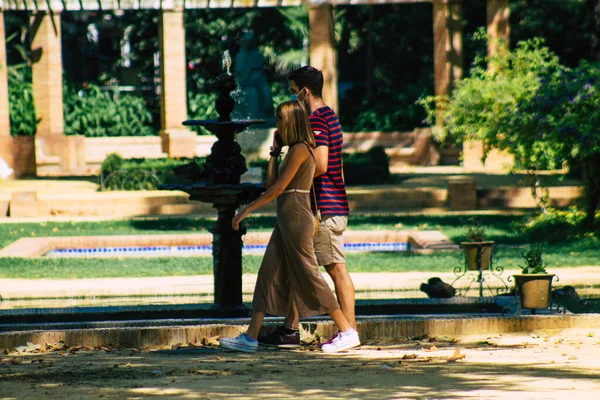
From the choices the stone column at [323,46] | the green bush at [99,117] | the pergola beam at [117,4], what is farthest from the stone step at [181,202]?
the green bush at [99,117]

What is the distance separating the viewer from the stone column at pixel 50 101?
2752cm

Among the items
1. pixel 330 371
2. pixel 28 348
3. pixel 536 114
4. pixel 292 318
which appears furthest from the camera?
pixel 536 114

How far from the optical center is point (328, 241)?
7.03 m

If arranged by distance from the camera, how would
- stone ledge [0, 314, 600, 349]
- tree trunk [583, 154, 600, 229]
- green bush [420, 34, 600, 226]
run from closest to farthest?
stone ledge [0, 314, 600, 349]
green bush [420, 34, 600, 226]
tree trunk [583, 154, 600, 229]

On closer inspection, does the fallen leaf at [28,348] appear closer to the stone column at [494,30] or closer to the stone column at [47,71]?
the stone column at [494,30]

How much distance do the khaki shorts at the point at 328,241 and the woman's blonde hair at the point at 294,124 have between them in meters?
0.50

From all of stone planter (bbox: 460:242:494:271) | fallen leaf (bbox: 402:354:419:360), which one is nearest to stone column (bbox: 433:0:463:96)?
stone planter (bbox: 460:242:494:271)

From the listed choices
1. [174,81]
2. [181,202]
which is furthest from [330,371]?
[174,81]

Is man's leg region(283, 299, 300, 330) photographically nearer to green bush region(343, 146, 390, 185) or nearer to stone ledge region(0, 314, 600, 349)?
stone ledge region(0, 314, 600, 349)

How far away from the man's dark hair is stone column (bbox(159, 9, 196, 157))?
21271 millimetres

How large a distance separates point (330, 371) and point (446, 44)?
23.0 metres

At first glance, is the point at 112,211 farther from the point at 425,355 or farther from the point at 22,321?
the point at 425,355

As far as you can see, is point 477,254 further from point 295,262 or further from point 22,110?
point 22,110

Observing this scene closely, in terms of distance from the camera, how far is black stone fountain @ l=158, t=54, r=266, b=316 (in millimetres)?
8195
